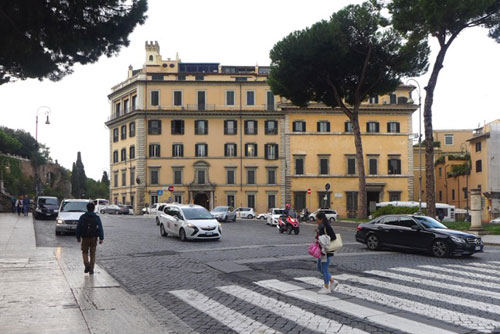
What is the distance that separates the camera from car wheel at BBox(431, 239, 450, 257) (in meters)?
15.5

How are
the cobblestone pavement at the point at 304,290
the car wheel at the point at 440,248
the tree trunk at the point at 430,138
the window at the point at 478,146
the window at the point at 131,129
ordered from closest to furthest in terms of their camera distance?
the cobblestone pavement at the point at 304,290 → the car wheel at the point at 440,248 → the tree trunk at the point at 430,138 → the window at the point at 478,146 → the window at the point at 131,129

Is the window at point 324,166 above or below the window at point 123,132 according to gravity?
below

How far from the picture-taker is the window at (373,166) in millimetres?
61281

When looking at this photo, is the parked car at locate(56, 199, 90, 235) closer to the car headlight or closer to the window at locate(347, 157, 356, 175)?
the car headlight

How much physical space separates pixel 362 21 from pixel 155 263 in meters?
27.2

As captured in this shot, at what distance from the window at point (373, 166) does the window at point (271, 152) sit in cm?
1184

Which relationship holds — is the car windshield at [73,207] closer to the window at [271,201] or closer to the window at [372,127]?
the window at [271,201]

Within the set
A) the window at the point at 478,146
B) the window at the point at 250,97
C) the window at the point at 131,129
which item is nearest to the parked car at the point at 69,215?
the window at the point at 131,129

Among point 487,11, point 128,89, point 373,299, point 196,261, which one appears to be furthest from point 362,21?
point 128,89

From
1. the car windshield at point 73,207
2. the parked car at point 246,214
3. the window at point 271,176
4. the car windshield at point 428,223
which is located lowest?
the parked car at point 246,214

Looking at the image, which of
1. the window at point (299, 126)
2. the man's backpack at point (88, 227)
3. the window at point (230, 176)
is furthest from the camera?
the window at point (230, 176)

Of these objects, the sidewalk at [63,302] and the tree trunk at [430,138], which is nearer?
the sidewalk at [63,302]

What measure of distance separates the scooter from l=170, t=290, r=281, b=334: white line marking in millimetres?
16371

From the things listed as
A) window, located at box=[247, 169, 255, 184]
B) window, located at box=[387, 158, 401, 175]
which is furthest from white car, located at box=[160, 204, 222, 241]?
window, located at box=[387, 158, 401, 175]
